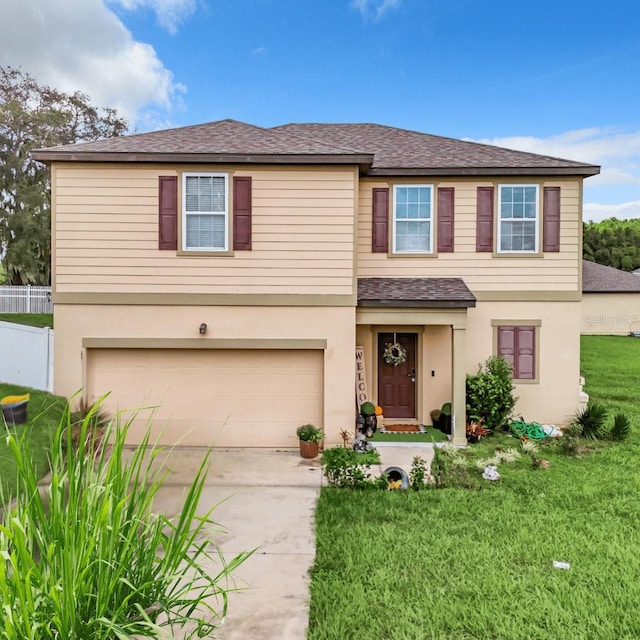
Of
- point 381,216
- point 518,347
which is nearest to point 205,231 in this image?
point 381,216

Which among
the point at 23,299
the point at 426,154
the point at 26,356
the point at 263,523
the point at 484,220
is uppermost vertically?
the point at 426,154

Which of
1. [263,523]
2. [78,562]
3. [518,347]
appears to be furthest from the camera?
[518,347]

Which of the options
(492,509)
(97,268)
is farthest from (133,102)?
(492,509)

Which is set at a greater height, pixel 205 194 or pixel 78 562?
pixel 205 194

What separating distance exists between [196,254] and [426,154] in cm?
561

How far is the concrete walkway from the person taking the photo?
12.1ft

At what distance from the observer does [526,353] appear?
9.42 metres

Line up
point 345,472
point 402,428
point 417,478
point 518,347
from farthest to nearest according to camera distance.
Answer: point 518,347
point 402,428
point 345,472
point 417,478

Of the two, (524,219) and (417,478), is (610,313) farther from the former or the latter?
(417,478)

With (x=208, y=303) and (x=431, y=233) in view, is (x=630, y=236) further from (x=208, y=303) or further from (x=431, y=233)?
(x=208, y=303)

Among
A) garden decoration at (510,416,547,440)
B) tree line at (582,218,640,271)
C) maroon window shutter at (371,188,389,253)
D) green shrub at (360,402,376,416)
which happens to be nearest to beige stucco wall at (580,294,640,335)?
tree line at (582,218,640,271)

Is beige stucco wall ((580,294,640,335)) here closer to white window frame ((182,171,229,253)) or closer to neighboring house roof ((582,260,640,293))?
neighboring house roof ((582,260,640,293))

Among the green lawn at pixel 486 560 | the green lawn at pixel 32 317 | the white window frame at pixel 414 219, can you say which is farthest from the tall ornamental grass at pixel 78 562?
the green lawn at pixel 32 317

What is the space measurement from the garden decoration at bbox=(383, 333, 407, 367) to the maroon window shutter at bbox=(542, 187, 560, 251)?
3778 millimetres
